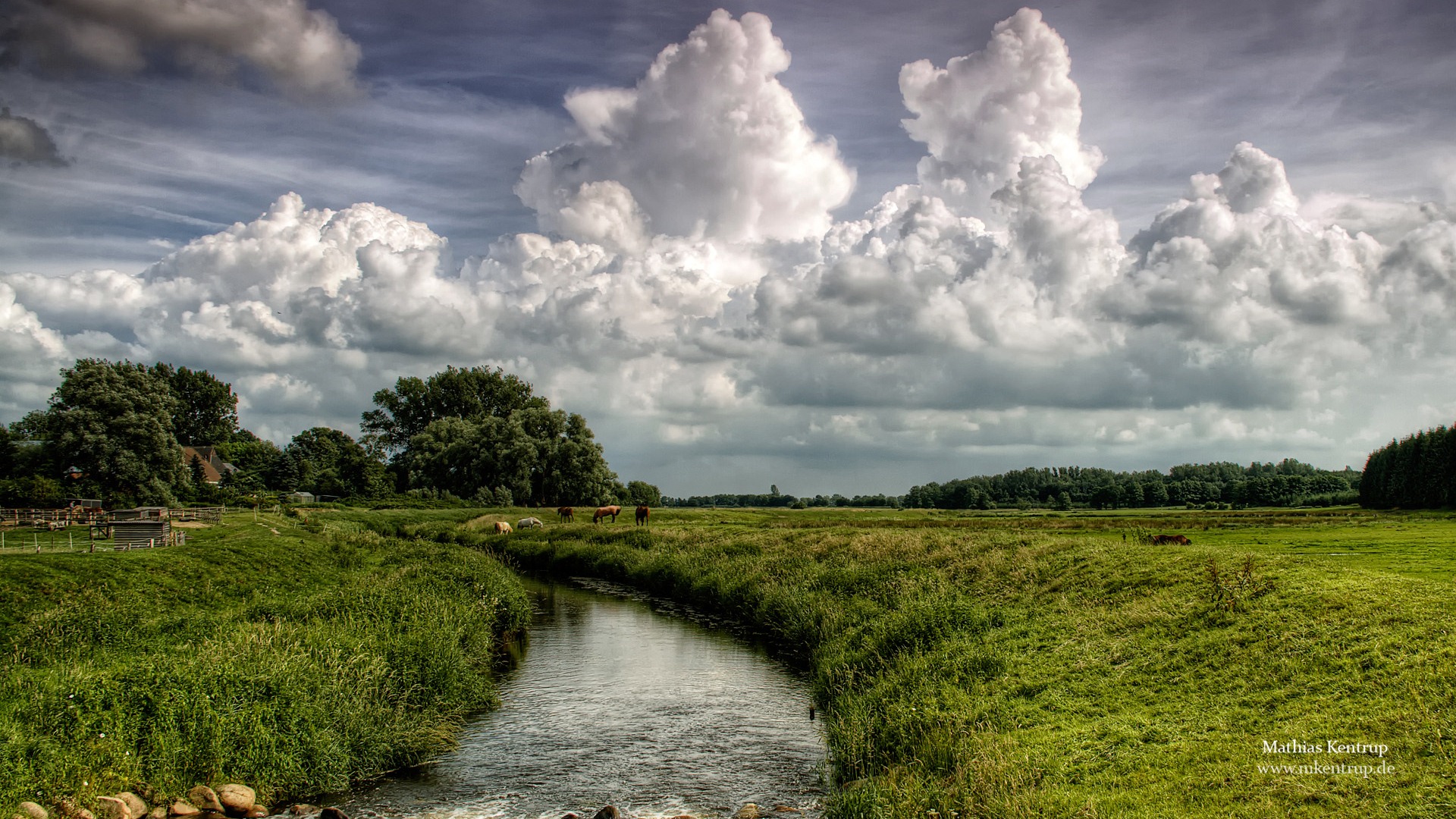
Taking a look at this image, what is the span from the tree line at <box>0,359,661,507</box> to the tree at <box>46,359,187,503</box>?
0.09 m

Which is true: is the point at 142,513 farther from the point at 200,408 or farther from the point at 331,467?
the point at 200,408

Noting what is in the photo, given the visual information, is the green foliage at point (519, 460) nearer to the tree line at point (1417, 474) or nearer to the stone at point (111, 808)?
the stone at point (111, 808)

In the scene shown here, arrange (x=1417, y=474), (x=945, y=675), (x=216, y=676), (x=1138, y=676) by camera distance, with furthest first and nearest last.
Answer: (x=1417, y=474)
(x=945, y=675)
(x=1138, y=676)
(x=216, y=676)

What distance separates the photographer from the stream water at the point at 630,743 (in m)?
15.5

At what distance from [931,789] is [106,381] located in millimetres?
76801

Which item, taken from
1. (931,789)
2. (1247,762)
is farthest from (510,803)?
(1247,762)

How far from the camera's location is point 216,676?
16.2 m

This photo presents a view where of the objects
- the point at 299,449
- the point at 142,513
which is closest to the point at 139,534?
the point at 142,513

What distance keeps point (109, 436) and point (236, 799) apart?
65487 millimetres

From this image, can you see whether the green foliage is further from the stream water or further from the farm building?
the stream water

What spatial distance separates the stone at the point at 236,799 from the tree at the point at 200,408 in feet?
493

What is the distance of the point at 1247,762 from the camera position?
11.8m

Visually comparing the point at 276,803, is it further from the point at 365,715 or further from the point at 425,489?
the point at 425,489

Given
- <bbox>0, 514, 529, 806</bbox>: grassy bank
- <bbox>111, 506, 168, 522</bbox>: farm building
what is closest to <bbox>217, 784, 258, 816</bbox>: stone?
<bbox>0, 514, 529, 806</bbox>: grassy bank
